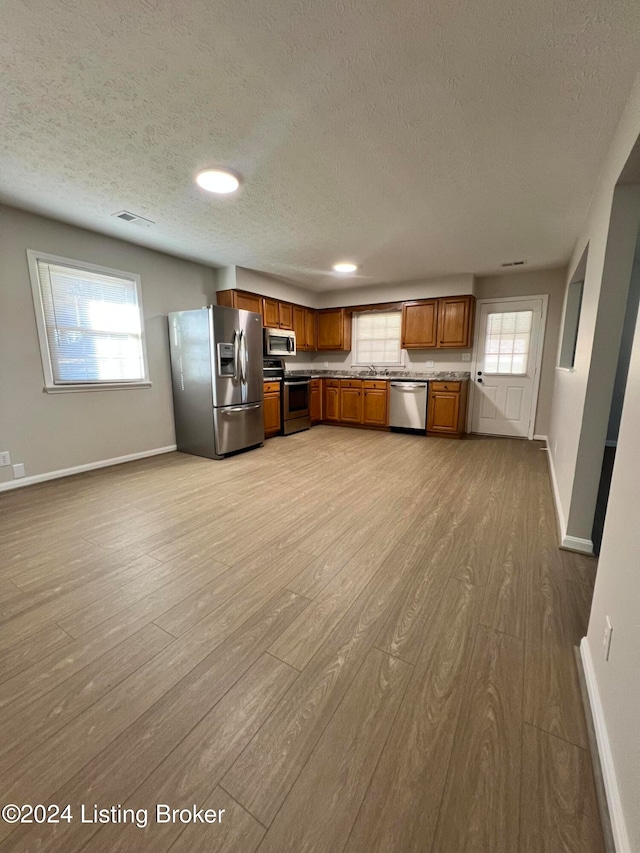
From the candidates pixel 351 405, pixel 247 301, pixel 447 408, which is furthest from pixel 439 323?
pixel 247 301

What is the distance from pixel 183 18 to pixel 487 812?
9.50 ft

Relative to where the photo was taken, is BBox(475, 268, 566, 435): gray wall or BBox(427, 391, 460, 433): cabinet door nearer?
BBox(475, 268, 566, 435): gray wall

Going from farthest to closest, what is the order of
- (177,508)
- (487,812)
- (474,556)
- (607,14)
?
(177,508)
(474,556)
(607,14)
(487,812)

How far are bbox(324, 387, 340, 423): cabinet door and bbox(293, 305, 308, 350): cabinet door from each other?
0.97 meters

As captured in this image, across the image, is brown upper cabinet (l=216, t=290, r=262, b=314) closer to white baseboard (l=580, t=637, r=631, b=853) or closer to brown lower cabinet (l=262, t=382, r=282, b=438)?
brown lower cabinet (l=262, t=382, r=282, b=438)

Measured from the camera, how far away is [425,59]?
1.52m

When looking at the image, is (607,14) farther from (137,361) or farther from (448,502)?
(137,361)

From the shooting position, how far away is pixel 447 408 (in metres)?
5.42

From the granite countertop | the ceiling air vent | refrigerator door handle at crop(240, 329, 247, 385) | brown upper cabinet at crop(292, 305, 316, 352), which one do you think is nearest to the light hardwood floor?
refrigerator door handle at crop(240, 329, 247, 385)

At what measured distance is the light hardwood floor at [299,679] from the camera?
927 millimetres

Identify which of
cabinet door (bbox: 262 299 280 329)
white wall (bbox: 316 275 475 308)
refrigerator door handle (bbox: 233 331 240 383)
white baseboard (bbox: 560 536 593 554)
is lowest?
white baseboard (bbox: 560 536 593 554)

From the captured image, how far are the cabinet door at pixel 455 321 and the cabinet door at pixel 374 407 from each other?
1.30m

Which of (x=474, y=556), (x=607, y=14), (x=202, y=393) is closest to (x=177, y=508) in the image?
(x=202, y=393)

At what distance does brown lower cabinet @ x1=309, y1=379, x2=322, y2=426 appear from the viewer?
640 cm
